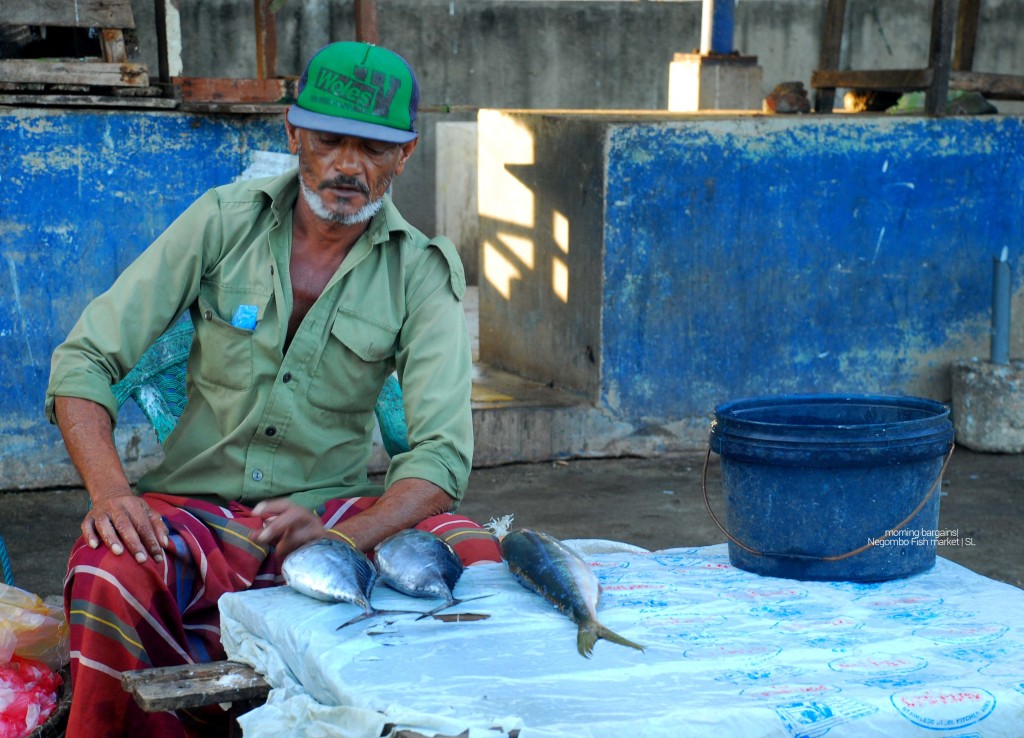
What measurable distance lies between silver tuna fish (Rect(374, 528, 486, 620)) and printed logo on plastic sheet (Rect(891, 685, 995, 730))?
34.6 inches

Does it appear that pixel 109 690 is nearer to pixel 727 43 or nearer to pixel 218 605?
pixel 218 605

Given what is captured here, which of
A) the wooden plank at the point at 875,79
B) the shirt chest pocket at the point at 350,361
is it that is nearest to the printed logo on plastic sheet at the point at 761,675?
the shirt chest pocket at the point at 350,361

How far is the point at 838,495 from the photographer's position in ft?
9.95

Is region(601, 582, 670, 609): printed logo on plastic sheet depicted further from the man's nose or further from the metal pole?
the metal pole

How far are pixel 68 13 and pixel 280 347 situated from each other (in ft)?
10.0

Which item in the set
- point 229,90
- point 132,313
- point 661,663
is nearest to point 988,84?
point 229,90

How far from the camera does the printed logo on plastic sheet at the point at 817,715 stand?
227cm

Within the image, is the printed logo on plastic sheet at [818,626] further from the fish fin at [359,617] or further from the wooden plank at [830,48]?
the wooden plank at [830,48]

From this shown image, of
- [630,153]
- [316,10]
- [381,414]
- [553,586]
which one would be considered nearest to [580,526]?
[630,153]

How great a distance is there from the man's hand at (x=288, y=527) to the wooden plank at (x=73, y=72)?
10.9 feet

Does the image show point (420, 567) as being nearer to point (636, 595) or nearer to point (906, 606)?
point (636, 595)

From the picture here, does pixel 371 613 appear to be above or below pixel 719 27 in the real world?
below

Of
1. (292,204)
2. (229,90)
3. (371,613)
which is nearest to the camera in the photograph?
(371,613)

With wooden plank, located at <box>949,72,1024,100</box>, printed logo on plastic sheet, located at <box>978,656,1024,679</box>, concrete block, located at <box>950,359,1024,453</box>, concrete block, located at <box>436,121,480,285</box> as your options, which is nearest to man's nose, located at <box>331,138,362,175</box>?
printed logo on plastic sheet, located at <box>978,656,1024,679</box>
